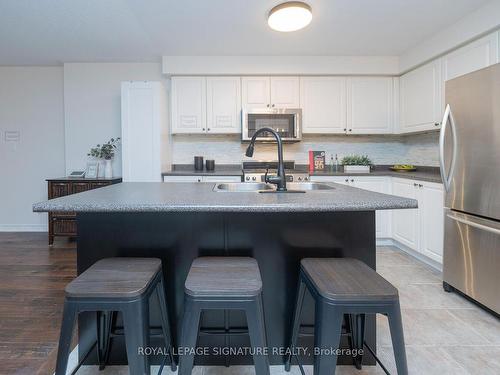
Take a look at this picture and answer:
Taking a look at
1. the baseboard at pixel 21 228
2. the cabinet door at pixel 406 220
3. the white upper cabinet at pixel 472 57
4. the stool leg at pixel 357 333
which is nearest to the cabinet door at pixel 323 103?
the cabinet door at pixel 406 220

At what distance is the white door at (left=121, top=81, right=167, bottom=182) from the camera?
12.5ft

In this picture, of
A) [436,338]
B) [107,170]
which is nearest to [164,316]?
[436,338]

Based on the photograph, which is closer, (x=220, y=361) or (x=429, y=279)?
(x=220, y=361)

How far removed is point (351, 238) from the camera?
1.60 m

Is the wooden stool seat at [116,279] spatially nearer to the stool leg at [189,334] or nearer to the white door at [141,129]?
the stool leg at [189,334]

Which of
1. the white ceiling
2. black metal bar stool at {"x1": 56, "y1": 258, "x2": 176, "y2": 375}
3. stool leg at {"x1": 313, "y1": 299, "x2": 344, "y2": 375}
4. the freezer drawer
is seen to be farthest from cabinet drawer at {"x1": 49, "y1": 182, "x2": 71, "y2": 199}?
the freezer drawer

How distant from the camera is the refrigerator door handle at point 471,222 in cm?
212

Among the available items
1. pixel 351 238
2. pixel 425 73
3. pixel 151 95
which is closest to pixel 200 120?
pixel 151 95

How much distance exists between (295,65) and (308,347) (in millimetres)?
3374

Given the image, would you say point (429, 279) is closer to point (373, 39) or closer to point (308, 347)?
point (308, 347)

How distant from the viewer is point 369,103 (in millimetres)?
4141

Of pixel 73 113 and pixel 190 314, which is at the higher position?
pixel 73 113

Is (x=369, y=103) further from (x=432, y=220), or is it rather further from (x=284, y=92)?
(x=432, y=220)

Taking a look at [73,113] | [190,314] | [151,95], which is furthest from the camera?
[73,113]
